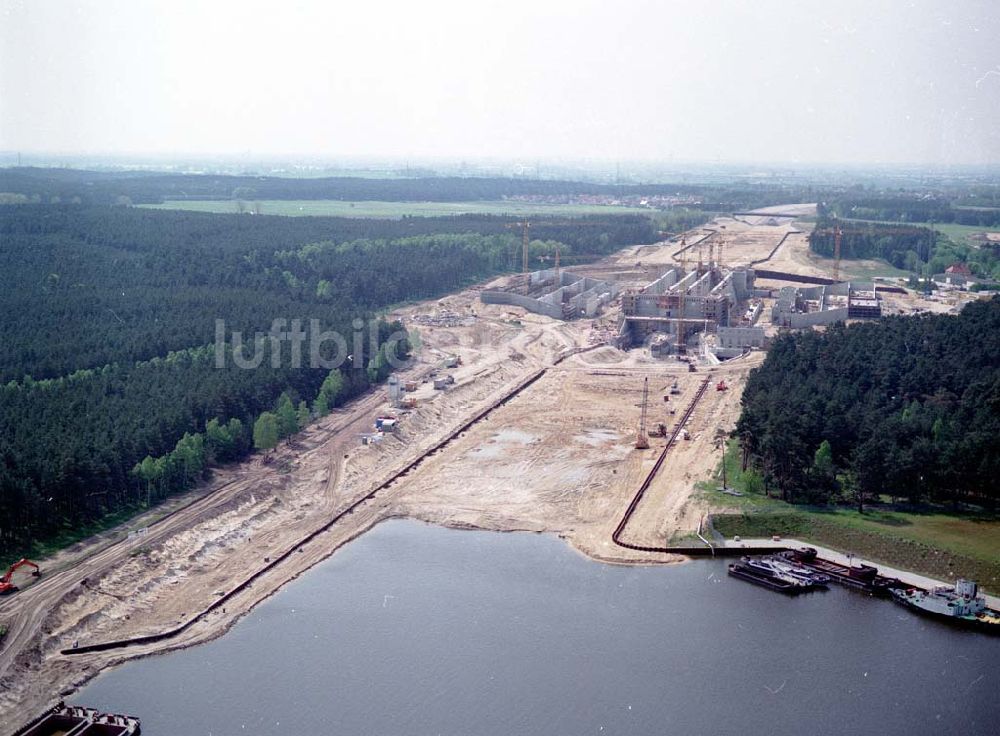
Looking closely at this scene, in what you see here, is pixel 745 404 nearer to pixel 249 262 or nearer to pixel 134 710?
pixel 134 710

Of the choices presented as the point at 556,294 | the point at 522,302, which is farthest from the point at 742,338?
the point at 522,302

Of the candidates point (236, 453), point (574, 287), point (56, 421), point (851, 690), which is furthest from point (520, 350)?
point (851, 690)

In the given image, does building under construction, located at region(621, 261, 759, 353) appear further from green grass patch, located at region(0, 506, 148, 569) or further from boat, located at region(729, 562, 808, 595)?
green grass patch, located at region(0, 506, 148, 569)

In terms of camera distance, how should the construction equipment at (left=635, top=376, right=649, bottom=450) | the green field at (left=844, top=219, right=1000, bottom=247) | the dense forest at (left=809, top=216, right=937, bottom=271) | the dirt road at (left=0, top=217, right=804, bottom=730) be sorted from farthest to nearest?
the green field at (left=844, top=219, right=1000, bottom=247) → the dense forest at (left=809, top=216, right=937, bottom=271) → the construction equipment at (left=635, top=376, right=649, bottom=450) → the dirt road at (left=0, top=217, right=804, bottom=730)

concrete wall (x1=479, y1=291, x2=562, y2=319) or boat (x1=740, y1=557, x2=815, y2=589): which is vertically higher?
concrete wall (x1=479, y1=291, x2=562, y2=319)

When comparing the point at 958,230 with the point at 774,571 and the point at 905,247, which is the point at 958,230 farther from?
the point at 774,571

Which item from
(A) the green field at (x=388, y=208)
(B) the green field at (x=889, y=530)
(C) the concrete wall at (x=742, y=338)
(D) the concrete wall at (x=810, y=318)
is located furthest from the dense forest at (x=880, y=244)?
(B) the green field at (x=889, y=530)

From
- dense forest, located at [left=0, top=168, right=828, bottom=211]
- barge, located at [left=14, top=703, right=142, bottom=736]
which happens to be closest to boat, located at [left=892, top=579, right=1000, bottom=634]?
barge, located at [left=14, top=703, right=142, bottom=736]
